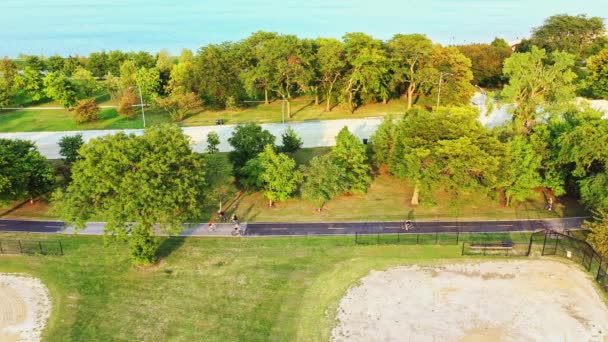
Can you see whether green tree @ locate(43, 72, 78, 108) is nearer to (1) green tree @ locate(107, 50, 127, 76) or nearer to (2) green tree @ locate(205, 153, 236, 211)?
(1) green tree @ locate(107, 50, 127, 76)

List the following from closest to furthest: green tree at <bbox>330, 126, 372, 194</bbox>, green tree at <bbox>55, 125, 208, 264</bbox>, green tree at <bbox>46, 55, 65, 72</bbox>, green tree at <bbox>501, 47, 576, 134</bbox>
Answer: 1. green tree at <bbox>55, 125, 208, 264</bbox>
2. green tree at <bbox>330, 126, 372, 194</bbox>
3. green tree at <bbox>501, 47, 576, 134</bbox>
4. green tree at <bbox>46, 55, 65, 72</bbox>

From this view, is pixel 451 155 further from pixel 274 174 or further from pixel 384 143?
pixel 274 174

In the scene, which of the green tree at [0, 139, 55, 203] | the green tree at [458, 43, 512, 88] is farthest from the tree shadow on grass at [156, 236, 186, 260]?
the green tree at [458, 43, 512, 88]

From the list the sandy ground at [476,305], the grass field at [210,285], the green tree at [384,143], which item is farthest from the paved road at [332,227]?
the green tree at [384,143]

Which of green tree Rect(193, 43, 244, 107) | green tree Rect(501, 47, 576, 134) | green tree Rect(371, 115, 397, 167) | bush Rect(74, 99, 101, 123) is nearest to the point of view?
green tree Rect(501, 47, 576, 134)

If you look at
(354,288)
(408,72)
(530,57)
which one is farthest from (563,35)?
A: (354,288)

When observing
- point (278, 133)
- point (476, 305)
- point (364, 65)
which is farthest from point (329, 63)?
point (476, 305)
